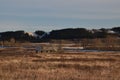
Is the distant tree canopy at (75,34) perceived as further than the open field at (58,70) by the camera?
Yes

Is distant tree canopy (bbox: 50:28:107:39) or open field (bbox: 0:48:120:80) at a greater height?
distant tree canopy (bbox: 50:28:107:39)

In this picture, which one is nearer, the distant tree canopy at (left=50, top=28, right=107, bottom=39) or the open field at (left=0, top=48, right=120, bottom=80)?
the open field at (left=0, top=48, right=120, bottom=80)

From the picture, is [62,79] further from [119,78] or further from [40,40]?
[40,40]

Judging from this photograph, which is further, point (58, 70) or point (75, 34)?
point (75, 34)

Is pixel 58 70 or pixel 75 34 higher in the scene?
pixel 75 34

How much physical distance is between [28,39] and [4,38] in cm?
1182

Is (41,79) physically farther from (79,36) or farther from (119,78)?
(79,36)

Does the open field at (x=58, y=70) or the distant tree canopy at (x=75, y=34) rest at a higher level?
the distant tree canopy at (x=75, y=34)

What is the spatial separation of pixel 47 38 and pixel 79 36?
1590cm

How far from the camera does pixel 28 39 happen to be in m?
197

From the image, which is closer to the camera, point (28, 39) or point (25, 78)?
point (25, 78)


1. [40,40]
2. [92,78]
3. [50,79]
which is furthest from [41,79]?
[40,40]

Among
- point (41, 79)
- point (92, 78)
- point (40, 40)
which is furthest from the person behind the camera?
point (40, 40)

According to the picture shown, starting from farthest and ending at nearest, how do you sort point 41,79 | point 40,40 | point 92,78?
point 40,40
point 92,78
point 41,79
